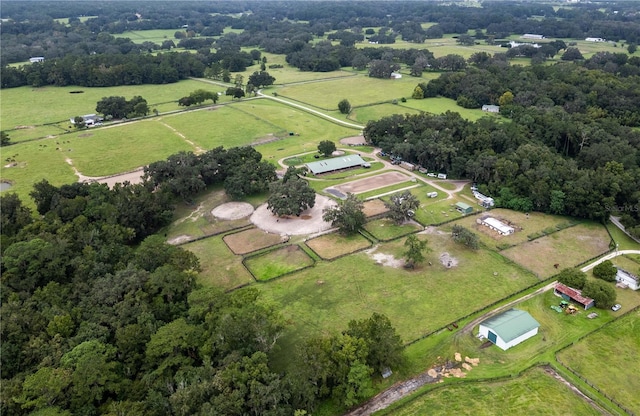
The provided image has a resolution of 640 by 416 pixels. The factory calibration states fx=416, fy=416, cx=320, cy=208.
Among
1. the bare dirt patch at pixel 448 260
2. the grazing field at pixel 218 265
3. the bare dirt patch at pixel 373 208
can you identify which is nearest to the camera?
the grazing field at pixel 218 265

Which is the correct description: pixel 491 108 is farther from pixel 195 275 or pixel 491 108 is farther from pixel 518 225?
pixel 195 275

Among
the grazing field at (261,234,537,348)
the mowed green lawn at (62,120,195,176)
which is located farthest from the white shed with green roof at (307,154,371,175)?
the mowed green lawn at (62,120,195,176)

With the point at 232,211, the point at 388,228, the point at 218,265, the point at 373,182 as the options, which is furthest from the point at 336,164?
the point at 218,265

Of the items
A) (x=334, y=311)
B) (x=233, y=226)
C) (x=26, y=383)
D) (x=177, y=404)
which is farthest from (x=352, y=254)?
(x=26, y=383)

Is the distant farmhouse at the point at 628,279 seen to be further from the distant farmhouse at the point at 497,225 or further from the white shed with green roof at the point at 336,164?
the white shed with green roof at the point at 336,164

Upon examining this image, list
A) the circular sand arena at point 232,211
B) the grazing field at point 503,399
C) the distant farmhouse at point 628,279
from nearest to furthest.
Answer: the grazing field at point 503,399, the distant farmhouse at point 628,279, the circular sand arena at point 232,211

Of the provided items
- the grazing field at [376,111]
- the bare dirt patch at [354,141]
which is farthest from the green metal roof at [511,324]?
the grazing field at [376,111]

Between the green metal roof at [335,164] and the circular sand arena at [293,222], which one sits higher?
the green metal roof at [335,164]
